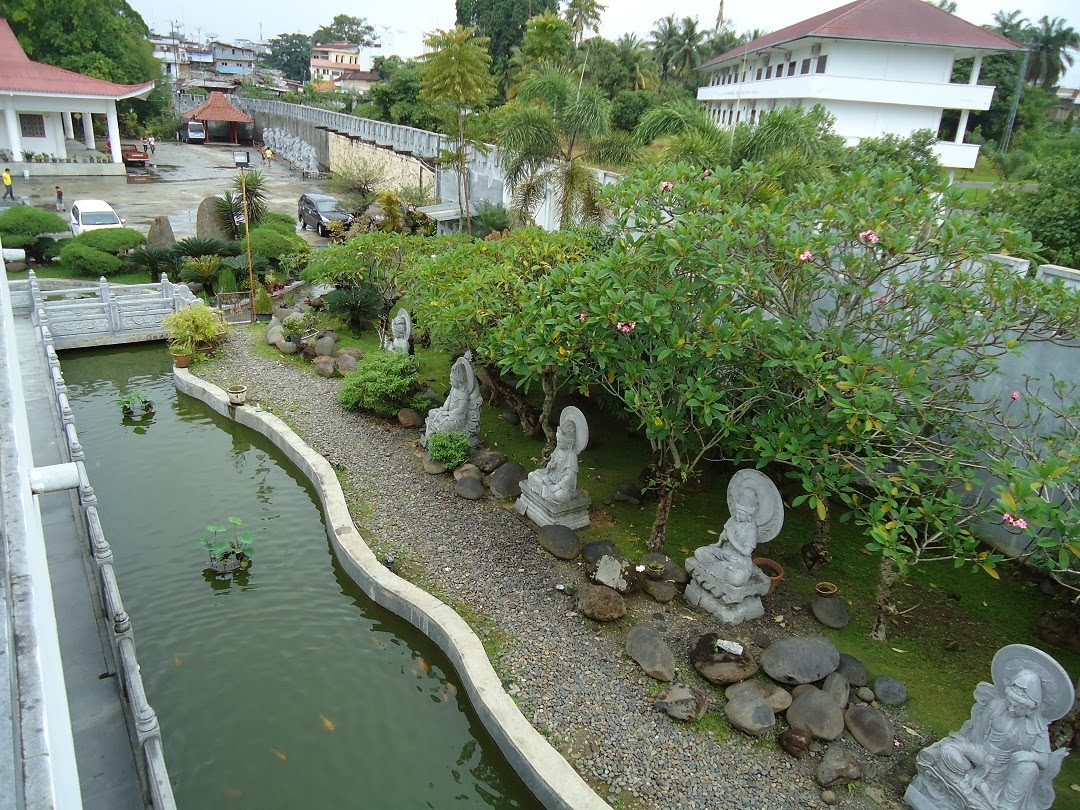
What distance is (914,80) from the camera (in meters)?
26.7

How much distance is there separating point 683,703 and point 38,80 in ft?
130

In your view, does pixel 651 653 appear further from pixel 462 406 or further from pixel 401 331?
pixel 401 331

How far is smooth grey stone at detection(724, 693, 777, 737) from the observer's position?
5.95 metres

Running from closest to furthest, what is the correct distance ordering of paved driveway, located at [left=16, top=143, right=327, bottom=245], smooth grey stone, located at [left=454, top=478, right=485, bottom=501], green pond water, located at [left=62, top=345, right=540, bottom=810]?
green pond water, located at [left=62, top=345, right=540, bottom=810], smooth grey stone, located at [left=454, top=478, right=485, bottom=501], paved driveway, located at [left=16, top=143, right=327, bottom=245]

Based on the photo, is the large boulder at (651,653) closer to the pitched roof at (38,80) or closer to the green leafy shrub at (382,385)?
the green leafy shrub at (382,385)

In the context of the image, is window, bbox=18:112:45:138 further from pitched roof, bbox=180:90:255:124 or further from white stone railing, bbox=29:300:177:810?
white stone railing, bbox=29:300:177:810

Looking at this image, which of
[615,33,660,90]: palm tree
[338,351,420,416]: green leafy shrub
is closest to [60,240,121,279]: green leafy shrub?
[338,351,420,416]: green leafy shrub

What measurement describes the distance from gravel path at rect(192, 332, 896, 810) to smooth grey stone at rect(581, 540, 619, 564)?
0.65ft

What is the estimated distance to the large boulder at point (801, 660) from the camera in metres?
6.34

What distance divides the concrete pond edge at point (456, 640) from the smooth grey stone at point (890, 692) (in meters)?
2.78

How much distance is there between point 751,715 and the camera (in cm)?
599

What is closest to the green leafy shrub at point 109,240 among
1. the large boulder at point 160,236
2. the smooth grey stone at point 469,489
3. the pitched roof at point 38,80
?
the large boulder at point 160,236

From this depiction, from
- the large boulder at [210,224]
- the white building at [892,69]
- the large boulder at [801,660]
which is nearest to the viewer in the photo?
the large boulder at [801,660]

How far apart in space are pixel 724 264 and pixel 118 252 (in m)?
17.3
